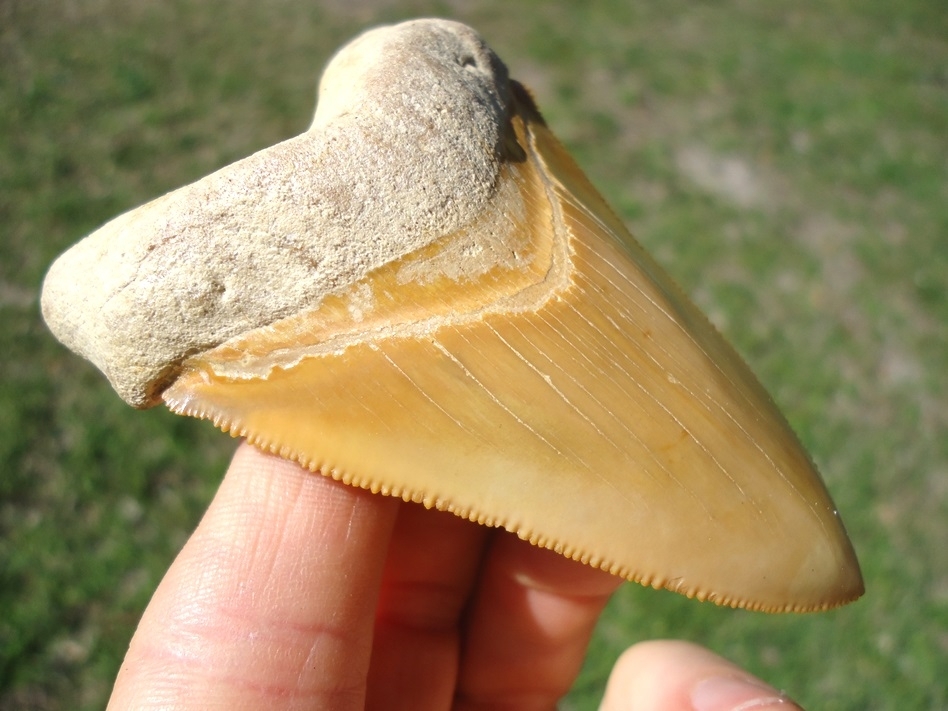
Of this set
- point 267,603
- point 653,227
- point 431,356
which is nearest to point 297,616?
point 267,603

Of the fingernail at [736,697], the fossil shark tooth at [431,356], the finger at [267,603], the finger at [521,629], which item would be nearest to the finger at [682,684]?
the fingernail at [736,697]

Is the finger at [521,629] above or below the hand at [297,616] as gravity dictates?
below

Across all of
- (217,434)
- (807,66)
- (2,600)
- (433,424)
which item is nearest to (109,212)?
(217,434)

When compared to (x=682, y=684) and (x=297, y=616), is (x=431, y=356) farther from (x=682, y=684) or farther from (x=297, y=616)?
(x=682, y=684)

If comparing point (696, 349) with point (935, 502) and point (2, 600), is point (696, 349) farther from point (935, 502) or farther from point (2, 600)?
point (935, 502)

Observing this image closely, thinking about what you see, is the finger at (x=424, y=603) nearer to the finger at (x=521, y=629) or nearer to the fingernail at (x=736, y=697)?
the finger at (x=521, y=629)

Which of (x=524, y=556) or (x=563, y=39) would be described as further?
(x=563, y=39)
